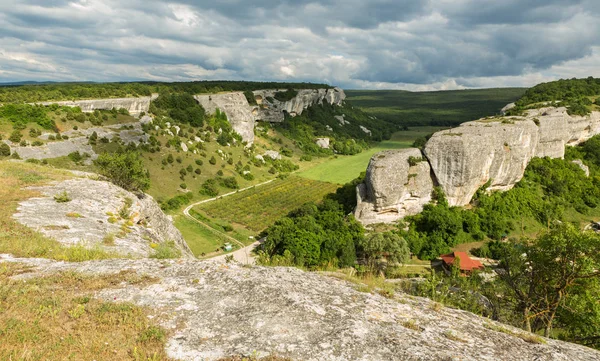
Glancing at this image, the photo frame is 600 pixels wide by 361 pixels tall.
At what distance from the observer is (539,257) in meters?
13.5

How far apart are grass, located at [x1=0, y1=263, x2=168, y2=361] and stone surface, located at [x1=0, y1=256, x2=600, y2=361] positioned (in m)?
0.35

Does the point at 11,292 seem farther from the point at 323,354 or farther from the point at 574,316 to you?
the point at 574,316

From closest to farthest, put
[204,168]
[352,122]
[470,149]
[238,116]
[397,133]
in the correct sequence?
[470,149], [204,168], [238,116], [352,122], [397,133]

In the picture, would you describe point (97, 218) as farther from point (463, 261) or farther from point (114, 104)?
point (114, 104)

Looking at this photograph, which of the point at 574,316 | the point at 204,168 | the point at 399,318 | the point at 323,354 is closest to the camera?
the point at 323,354

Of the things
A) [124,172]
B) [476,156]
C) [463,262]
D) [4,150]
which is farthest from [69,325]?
[4,150]

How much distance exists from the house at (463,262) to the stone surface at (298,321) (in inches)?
953

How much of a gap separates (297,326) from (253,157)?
6693 cm

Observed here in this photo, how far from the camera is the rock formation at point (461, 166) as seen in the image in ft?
113

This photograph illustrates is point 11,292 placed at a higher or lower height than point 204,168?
higher

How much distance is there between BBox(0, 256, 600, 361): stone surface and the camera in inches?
233

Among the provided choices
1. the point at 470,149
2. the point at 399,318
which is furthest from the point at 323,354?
the point at 470,149

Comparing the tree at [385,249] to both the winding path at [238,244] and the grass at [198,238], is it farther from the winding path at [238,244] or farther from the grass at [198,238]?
the grass at [198,238]

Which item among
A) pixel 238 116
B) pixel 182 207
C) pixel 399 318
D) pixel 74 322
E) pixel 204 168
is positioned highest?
pixel 238 116
